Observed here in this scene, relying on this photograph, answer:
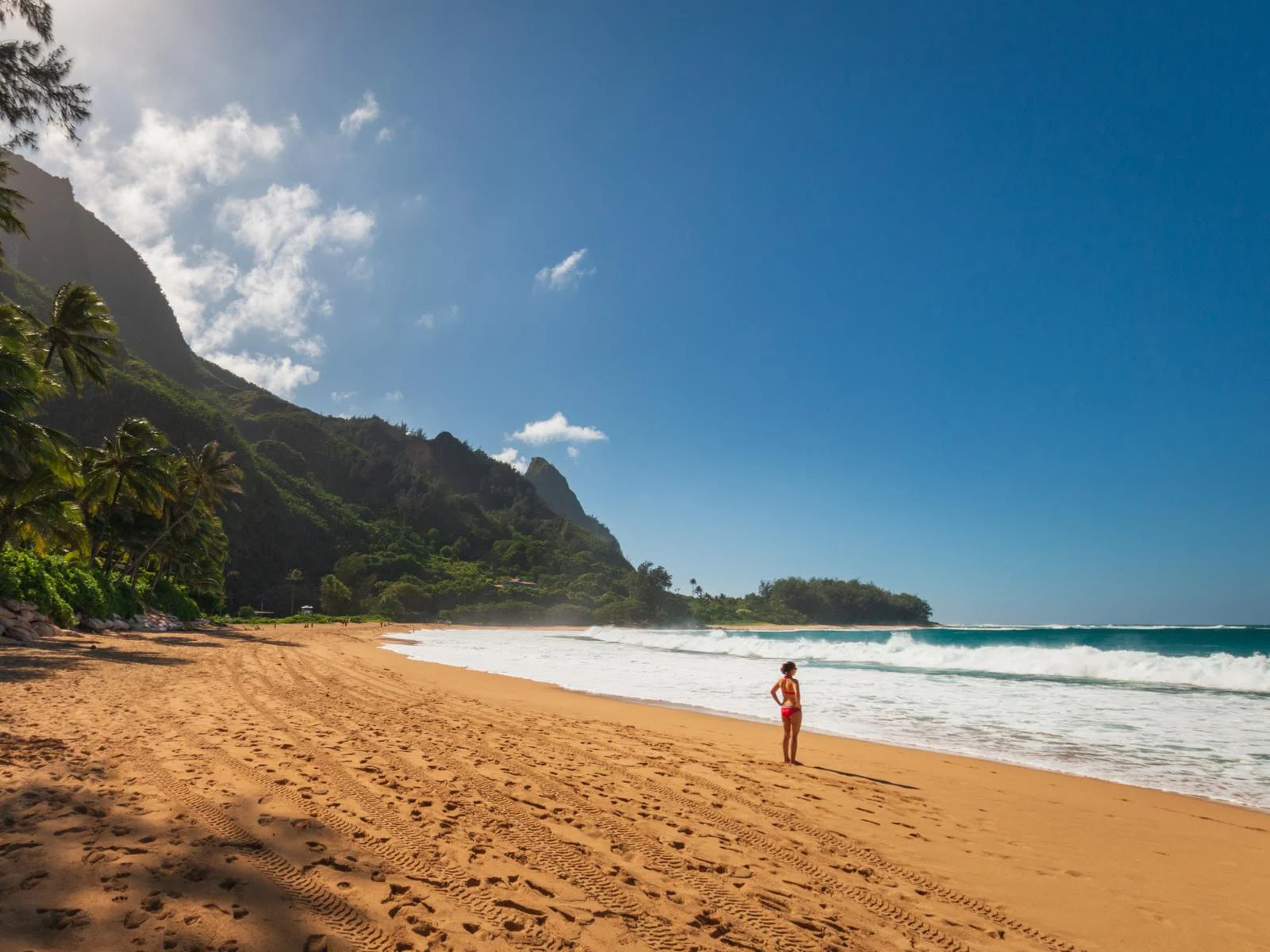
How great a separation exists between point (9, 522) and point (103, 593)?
6808 mm

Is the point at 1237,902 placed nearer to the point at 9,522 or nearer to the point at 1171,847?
the point at 1171,847

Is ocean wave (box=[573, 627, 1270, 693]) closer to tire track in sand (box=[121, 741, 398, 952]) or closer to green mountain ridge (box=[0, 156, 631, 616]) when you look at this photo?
tire track in sand (box=[121, 741, 398, 952])

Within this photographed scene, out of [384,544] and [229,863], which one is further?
[384,544]

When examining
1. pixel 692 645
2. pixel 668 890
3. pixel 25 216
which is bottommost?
pixel 692 645

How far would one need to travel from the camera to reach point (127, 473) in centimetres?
2781

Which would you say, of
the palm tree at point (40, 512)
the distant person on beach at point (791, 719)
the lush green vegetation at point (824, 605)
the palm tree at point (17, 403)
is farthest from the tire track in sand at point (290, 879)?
the lush green vegetation at point (824, 605)

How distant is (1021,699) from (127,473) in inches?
1514

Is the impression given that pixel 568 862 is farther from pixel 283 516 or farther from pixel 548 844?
pixel 283 516

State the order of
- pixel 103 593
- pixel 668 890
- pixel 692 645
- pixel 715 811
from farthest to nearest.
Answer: pixel 692 645, pixel 103 593, pixel 715 811, pixel 668 890

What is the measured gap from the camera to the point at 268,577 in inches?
3433

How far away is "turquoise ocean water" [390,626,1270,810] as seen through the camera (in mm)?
9867

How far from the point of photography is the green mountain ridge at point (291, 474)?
83500mm

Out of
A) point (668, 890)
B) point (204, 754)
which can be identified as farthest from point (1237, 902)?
point (204, 754)

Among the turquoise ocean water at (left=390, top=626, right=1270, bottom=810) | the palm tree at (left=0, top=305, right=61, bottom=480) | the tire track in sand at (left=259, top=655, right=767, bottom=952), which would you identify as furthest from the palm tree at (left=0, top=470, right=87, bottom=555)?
the tire track in sand at (left=259, top=655, right=767, bottom=952)
